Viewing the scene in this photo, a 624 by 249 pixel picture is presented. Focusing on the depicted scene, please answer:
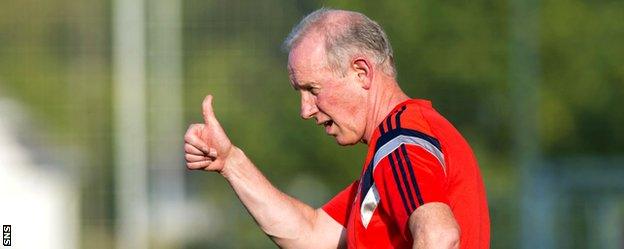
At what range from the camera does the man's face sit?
3.67 metres

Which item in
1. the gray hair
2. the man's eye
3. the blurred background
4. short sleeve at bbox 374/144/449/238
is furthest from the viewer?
the blurred background

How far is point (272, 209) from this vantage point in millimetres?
4289

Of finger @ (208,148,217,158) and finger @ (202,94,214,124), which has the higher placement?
finger @ (202,94,214,124)

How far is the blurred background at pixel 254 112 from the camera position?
26.5ft

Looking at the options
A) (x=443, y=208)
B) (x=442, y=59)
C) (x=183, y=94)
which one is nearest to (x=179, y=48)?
(x=183, y=94)

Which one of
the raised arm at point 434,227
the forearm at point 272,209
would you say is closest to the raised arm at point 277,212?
the forearm at point 272,209

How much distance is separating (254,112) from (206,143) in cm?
417

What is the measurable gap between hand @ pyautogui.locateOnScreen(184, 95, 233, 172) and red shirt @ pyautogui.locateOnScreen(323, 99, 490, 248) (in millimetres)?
682

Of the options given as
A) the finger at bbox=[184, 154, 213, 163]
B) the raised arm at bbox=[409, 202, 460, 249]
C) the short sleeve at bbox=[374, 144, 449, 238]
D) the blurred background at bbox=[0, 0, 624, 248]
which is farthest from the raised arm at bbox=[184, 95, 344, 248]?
the blurred background at bbox=[0, 0, 624, 248]

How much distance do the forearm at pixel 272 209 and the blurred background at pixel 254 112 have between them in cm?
377

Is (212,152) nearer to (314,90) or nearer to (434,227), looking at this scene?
(314,90)

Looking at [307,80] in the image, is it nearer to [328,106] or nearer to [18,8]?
[328,106]

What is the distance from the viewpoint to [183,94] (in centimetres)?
820

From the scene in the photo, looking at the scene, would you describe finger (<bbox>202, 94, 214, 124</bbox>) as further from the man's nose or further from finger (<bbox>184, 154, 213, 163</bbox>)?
the man's nose
